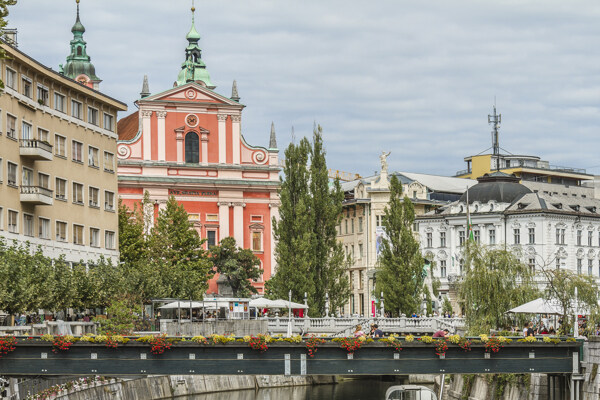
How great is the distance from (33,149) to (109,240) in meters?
16.3

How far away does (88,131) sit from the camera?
83688 mm

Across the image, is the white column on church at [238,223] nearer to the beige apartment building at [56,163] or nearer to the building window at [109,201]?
the beige apartment building at [56,163]

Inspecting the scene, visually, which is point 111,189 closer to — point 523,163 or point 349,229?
point 349,229

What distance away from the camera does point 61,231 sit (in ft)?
256

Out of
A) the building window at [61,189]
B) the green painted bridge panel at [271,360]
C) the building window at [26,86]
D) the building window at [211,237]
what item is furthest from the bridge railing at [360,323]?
the building window at [211,237]

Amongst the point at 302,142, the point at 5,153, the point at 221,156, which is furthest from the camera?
the point at 221,156

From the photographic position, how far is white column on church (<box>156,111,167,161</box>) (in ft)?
416

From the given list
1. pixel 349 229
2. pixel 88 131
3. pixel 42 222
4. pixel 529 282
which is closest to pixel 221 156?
pixel 349 229

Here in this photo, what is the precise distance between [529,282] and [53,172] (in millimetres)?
29488

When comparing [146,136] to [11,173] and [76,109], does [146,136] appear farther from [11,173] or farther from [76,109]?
[11,173]

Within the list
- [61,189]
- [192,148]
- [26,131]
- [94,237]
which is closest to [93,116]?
[94,237]

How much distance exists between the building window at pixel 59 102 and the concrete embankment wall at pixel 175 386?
18.2 metres

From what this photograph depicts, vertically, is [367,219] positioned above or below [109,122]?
below

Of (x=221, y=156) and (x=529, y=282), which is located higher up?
(x=221, y=156)
